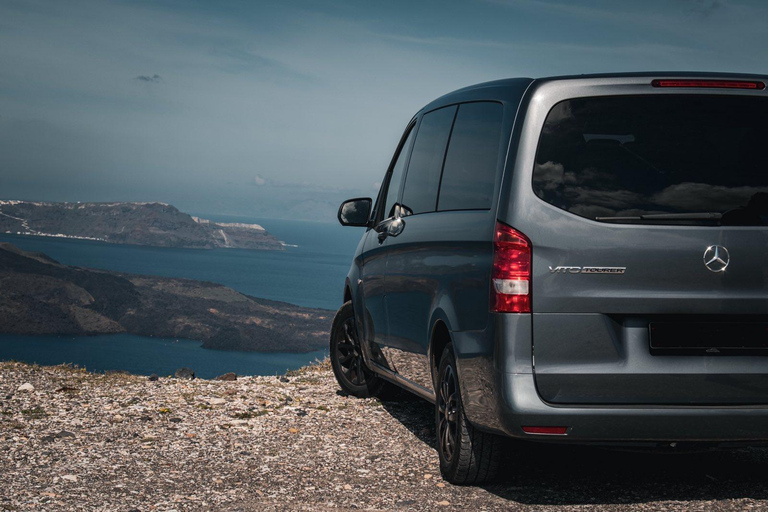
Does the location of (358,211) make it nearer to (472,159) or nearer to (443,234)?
(443,234)

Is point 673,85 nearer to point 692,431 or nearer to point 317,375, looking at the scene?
point 692,431

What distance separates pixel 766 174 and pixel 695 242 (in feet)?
1.62

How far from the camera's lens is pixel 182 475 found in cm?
498

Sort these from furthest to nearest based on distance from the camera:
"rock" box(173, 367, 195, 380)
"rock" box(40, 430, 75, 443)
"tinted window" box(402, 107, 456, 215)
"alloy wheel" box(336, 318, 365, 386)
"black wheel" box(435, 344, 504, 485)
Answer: "rock" box(173, 367, 195, 380)
"alloy wheel" box(336, 318, 365, 386)
"rock" box(40, 430, 75, 443)
"tinted window" box(402, 107, 456, 215)
"black wheel" box(435, 344, 504, 485)

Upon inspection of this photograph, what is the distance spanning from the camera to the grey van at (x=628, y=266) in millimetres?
3781

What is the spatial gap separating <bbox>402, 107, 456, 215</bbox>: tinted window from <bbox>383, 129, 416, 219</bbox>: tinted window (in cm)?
21

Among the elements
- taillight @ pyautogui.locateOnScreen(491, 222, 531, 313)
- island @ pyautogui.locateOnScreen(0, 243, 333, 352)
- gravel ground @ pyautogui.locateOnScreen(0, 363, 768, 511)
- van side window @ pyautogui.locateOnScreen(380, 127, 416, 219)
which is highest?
van side window @ pyautogui.locateOnScreen(380, 127, 416, 219)

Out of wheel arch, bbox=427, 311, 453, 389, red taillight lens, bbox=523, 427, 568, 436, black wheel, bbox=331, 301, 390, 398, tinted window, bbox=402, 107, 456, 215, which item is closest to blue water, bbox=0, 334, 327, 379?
black wheel, bbox=331, 301, 390, 398

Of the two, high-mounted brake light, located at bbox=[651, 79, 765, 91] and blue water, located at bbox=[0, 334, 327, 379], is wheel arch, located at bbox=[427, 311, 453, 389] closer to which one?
high-mounted brake light, located at bbox=[651, 79, 765, 91]

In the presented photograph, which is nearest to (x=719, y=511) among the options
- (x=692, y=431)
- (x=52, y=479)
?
(x=692, y=431)

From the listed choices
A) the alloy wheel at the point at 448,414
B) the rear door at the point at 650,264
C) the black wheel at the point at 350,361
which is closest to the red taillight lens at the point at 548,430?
the rear door at the point at 650,264

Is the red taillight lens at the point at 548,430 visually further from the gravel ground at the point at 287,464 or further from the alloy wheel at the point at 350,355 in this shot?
the alloy wheel at the point at 350,355

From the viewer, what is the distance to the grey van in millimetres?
3781

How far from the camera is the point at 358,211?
6805 millimetres
